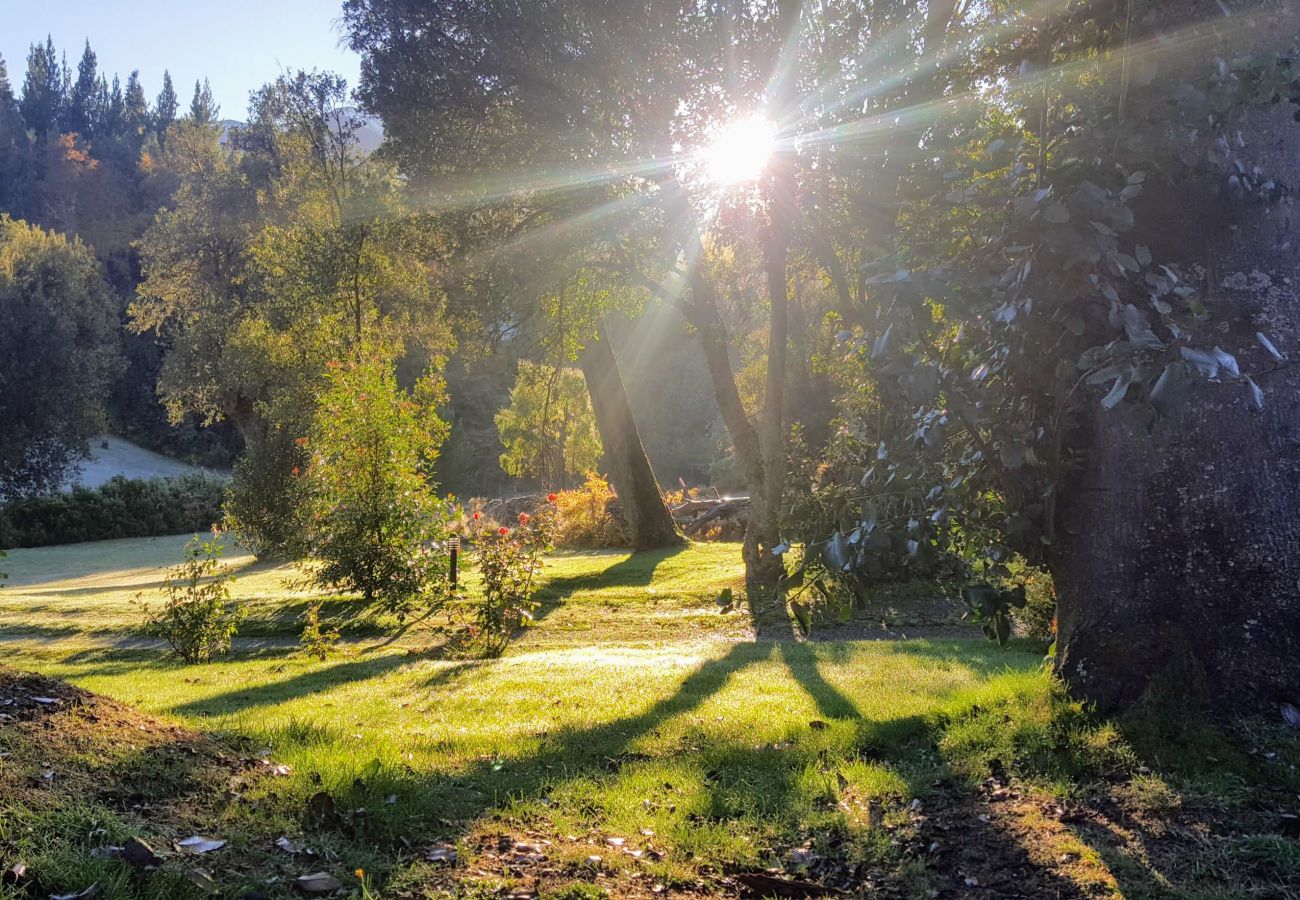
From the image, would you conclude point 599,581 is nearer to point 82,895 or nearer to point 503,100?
point 503,100

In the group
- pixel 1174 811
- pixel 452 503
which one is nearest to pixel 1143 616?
pixel 1174 811

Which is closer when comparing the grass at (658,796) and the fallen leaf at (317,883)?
the fallen leaf at (317,883)

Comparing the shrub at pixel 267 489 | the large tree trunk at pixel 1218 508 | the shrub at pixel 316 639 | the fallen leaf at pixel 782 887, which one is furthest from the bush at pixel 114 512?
the large tree trunk at pixel 1218 508

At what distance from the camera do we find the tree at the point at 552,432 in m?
26.1

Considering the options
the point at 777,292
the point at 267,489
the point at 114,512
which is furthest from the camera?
the point at 114,512

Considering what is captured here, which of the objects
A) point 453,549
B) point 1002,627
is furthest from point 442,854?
point 453,549

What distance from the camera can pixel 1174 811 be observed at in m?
2.76

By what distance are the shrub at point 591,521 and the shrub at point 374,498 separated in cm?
948

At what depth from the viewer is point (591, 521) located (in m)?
22.9

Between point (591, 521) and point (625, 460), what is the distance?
2.88 meters

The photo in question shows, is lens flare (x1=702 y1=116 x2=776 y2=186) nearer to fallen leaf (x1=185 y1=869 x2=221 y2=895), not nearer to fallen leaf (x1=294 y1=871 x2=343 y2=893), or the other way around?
fallen leaf (x1=294 y1=871 x2=343 y2=893)

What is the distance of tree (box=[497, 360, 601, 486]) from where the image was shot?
85.7ft

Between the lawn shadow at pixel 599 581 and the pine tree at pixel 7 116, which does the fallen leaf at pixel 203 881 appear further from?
the pine tree at pixel 7 116

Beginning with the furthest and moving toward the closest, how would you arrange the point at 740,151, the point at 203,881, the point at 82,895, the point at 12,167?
the point at 12,167 < the point at 740,151 < the point at 203,881 < the point at 82,895
